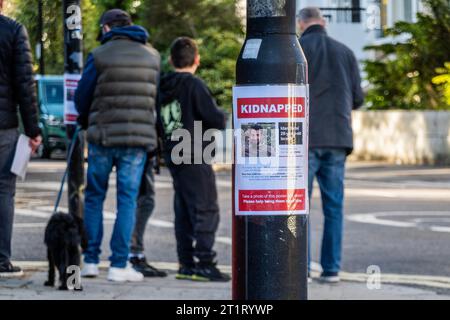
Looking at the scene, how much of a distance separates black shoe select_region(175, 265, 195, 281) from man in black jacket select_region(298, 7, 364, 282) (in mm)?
982

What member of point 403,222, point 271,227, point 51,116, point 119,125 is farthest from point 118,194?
point 51,116

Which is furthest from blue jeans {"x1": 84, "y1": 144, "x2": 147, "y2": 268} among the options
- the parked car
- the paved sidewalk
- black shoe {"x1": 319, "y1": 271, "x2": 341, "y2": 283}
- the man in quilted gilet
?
the parked car

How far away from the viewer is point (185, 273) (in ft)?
34.4

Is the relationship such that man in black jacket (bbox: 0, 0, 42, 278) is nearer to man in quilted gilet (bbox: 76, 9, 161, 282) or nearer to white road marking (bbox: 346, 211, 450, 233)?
man in quilted gilet (bbox: 76, 9, 161, 282)

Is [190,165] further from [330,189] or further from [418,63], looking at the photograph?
[418,63]

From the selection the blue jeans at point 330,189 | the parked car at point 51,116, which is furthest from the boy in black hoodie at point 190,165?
the parked car at point 51,116

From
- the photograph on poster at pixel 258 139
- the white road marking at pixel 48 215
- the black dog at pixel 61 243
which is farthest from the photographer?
the white road marking at pixel 48 215

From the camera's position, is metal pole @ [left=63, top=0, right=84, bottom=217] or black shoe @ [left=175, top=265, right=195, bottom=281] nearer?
metal pole @ [left=63, top=0, right=84, bottom=217]

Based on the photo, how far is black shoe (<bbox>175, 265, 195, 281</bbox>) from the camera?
10.4 m

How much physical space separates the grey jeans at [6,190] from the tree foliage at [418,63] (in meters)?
21.3

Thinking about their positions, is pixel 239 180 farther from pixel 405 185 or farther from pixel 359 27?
pixel 359 27

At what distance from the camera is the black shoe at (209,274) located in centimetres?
1043

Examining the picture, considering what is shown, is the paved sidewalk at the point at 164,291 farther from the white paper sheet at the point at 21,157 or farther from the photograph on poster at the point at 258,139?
the photograph on poster at the point at 258,139

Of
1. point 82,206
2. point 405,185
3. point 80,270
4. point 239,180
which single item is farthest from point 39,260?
point 405,185
